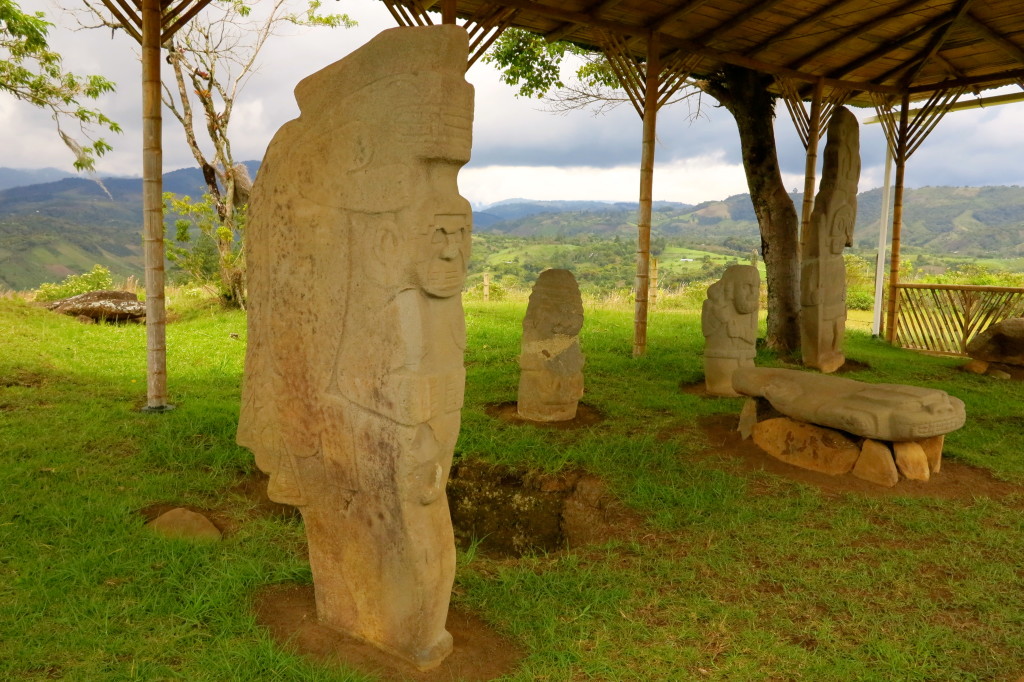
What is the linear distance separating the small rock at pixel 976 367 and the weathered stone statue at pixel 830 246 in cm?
195

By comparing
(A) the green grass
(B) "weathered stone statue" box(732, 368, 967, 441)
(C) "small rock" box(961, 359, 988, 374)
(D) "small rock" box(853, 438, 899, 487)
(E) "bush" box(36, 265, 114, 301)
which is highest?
(E) "bush" box(36, 265, 114, 301)

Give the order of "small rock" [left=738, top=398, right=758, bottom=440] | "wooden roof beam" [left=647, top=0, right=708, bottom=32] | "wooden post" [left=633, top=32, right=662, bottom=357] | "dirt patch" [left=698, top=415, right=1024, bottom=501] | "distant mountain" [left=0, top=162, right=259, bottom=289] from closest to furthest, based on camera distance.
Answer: "dirt patch" [left=698, top=415, right=1024, bottom=501] → "small rock" [left=738, top=398, right=758, bottom=440] → "wooden roof beam" [left=647, top=0, right=708, bottom=32] → "wooden post" [left=633, top=32, right=662, bottom=357] → "distant mountain" [left=0, top=162, right=259, bottom=289]

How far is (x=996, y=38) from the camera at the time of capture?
30.7 ft

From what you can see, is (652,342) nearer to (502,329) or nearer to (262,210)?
(502,329)

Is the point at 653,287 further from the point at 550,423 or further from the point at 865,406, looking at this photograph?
the point at 865,406

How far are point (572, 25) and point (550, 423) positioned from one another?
5.15 m

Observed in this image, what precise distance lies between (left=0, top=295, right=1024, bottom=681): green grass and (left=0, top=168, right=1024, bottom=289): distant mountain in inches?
1423

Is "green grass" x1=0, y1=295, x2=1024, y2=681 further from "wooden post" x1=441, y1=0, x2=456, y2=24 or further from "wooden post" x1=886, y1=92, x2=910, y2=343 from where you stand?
"wooden post" x1=886, y1=92, x2=910, y2=343

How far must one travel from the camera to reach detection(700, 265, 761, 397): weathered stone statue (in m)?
7.79

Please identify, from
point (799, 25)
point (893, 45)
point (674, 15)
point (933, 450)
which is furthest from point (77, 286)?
point (893, 45)

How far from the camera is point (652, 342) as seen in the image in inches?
428

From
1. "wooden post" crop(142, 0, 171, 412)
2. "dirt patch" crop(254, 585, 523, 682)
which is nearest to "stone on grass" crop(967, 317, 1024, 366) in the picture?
"dirt patch" crop(254, 585, 523, 682)

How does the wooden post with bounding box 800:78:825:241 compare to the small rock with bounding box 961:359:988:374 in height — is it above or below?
above

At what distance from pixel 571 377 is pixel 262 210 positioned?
423 cm
